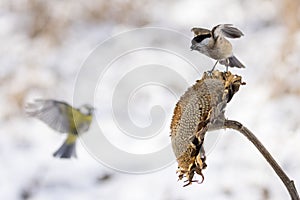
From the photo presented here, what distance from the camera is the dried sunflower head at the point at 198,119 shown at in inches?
21.7

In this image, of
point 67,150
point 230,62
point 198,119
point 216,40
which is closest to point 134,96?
point 67,150

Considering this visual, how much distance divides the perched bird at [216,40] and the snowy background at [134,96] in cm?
46

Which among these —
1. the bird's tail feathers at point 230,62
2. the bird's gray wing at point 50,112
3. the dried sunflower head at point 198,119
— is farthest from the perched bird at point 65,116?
the dried sunflower head at point 198,119

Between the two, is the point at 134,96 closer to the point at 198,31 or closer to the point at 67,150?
the point at 67,150

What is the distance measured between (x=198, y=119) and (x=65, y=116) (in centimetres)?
53

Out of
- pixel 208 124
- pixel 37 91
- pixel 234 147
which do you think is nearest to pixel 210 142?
pixel 208 124

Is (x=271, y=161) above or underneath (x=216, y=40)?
underneath

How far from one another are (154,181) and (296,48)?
1.44ft

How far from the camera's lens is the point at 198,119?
21.9 inches

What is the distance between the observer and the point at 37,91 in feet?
4.45

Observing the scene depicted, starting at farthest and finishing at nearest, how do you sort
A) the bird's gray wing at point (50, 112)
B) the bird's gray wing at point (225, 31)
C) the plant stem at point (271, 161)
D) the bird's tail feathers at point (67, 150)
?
the bird's tail feathers at point (67, 150) < the bird's gray wing at point (50, 112) < the bird's gray wing at point (225, 31) < the plant stem at point (271, 161)

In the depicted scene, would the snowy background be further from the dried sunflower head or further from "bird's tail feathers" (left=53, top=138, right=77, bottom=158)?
the dried sunflower head

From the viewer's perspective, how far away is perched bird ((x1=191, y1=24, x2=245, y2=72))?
0.66 meters

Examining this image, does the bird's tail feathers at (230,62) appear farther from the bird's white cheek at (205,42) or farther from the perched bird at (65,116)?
the perched bird at (65,116)
